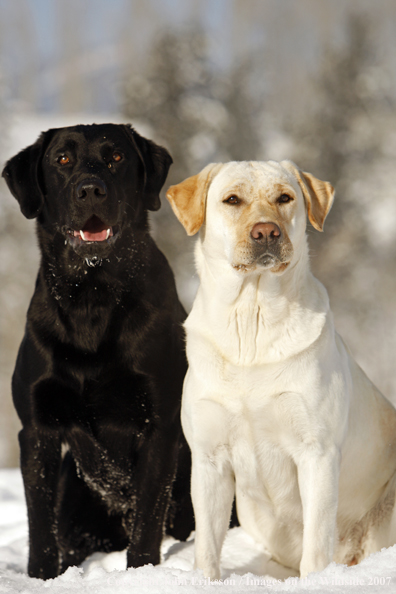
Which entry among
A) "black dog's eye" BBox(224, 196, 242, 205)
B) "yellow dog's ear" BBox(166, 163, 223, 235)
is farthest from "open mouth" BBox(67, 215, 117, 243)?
"black dog's eye" BBox(224, 196, 242, 205)

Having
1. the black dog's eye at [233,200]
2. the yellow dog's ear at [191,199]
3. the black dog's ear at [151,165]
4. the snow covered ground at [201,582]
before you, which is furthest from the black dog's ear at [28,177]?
the snow covered ground at [201,582]

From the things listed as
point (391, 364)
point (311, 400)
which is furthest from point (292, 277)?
point (391, 364)

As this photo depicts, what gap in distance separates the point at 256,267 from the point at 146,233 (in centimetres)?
Answer: 90

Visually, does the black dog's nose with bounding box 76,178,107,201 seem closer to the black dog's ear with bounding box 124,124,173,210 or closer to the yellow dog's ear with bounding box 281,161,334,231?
the black dog's ear with bounding box 124,124,173,210

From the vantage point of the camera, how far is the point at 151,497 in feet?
10.3

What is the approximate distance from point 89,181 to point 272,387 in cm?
132

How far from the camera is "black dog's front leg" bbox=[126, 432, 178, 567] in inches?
121

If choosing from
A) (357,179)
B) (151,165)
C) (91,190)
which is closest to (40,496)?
(91,190)

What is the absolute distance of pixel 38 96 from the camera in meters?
34.2

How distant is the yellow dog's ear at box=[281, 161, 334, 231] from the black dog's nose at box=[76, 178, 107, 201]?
90 cm

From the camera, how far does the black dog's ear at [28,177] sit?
3.27 meters

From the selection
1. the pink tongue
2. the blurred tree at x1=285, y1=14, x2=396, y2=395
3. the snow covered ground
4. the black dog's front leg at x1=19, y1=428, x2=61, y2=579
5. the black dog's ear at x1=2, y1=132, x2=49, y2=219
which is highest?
the black dog's ear at x1=2, y1=132, x2=49, y2=219

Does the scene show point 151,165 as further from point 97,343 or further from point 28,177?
point 97,343

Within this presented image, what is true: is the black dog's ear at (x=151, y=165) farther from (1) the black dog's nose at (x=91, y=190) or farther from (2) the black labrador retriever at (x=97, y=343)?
(1) the black dog's nose at (x=91, y=190)
